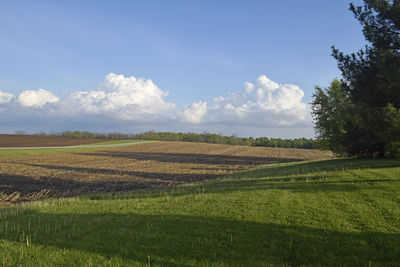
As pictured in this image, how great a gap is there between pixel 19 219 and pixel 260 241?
31.0ft

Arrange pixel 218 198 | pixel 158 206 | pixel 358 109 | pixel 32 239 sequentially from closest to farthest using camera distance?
pixel 32 239 < pixel 158 206 < pixel 218 198 < pixel 358 109

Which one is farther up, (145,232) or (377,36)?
(377,36)

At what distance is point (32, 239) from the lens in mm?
7352

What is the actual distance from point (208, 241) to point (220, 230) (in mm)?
880

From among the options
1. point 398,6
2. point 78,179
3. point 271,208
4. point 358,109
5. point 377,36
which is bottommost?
point 78,179

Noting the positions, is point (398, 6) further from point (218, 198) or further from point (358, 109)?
point (218, 198)

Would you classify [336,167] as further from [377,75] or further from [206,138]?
[206,138]

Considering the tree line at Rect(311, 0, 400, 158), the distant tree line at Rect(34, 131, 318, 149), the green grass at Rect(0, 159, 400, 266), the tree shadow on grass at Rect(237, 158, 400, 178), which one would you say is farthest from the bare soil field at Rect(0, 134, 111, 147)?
the tree line at Rect(311, 0, 400, 158)

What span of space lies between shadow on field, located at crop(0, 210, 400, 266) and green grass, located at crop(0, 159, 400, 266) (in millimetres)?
26

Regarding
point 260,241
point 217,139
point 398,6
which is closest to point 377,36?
point 398,6

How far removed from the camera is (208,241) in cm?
695

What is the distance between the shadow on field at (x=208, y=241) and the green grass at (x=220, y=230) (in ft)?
0.09

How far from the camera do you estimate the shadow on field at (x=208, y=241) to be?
19.6 feet

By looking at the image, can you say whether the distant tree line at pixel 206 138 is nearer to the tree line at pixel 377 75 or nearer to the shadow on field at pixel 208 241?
the tree line at pixel 377 75
